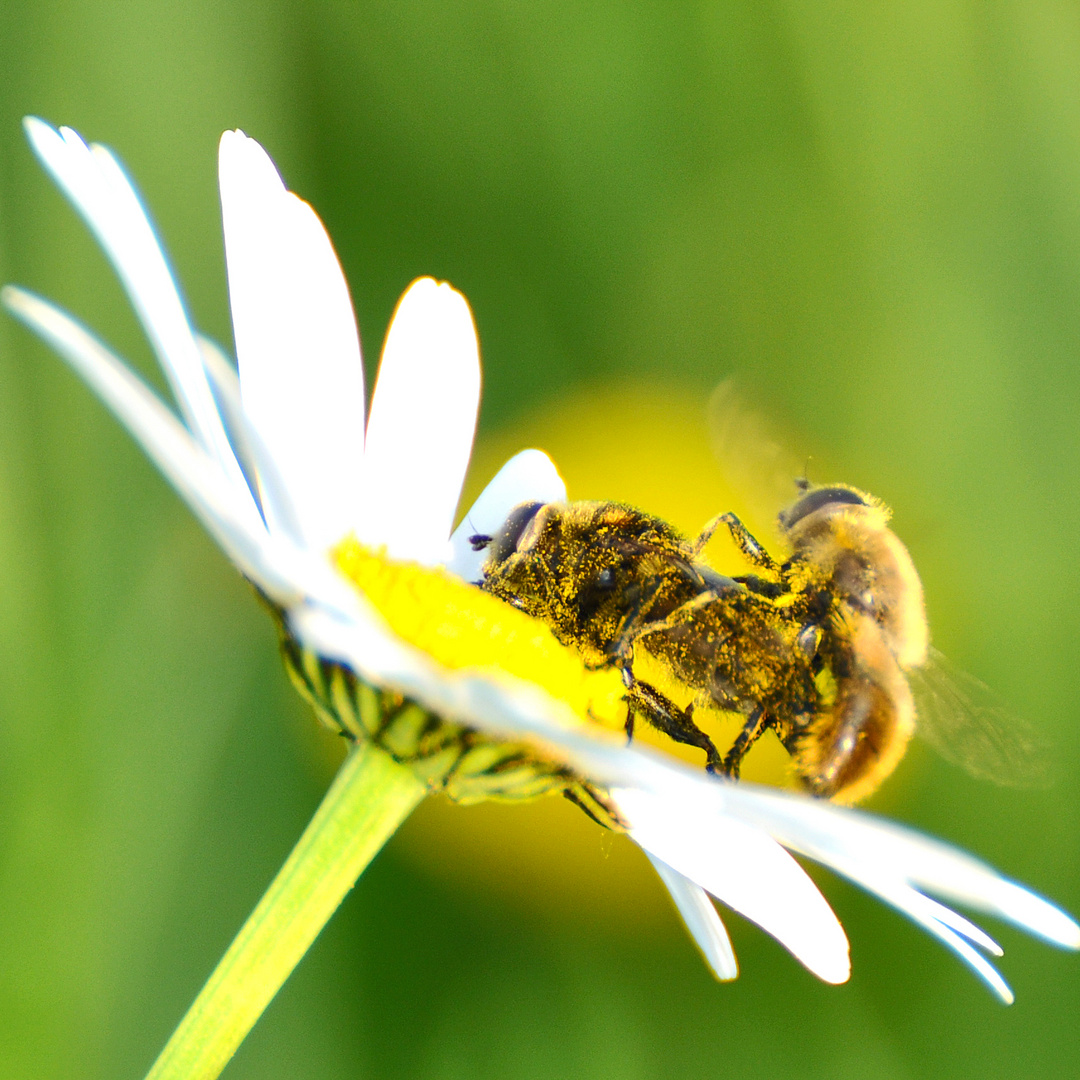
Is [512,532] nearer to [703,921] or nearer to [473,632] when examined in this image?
[473,632]

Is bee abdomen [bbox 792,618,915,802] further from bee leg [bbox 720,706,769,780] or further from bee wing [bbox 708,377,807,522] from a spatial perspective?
bee wing [bbox 708,377,807,522]

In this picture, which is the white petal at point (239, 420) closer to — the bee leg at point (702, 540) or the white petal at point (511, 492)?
the bee leg at point (702, 540)

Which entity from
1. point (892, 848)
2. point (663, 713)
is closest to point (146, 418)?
point (892, 848)

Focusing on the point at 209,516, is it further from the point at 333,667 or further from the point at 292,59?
the point at 292,59

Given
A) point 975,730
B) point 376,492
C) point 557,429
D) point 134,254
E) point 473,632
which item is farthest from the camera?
point 557,429

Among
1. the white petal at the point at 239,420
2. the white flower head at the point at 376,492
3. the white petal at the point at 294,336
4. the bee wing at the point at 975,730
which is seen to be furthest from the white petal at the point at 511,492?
the white petal at the point at 239,420

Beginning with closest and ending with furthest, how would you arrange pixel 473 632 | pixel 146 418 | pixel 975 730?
1. pixel 146 418
2. pixel 473 632
3. pixel 975 730

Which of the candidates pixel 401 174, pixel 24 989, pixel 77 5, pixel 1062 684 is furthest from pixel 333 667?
pixel 401 174

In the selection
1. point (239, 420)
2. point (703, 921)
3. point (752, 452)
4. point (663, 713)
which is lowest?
point (703, 921)
